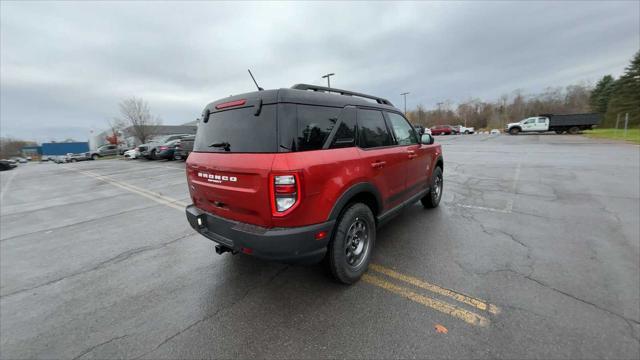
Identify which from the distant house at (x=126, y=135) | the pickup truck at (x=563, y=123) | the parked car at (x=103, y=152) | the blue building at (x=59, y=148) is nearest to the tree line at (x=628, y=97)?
the pickup truck at (x=563, y=123)

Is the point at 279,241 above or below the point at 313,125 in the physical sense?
below

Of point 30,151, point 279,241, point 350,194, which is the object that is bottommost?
point 279,241

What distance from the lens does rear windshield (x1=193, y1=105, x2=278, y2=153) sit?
234 cm

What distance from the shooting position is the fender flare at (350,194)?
2.49 metres

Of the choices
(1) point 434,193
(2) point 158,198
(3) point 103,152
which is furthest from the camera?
(3) point 103,152

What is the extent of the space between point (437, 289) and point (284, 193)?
74.9 inches

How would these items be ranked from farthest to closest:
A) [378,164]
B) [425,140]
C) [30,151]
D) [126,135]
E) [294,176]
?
[30,151] < [126,135] < [425,140] < [378,164] < [294,176]

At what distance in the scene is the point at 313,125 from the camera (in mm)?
2459

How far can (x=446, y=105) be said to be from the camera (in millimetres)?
72125

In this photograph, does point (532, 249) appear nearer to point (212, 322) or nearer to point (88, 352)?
point (212, 322)

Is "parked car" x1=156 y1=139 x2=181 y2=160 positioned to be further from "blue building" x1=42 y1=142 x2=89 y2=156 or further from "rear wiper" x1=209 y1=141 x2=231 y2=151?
"blue building" x1=42 y1=142 x2=89 y2=156

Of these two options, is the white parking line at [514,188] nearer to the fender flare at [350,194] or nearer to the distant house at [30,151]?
the fender flare at [350,194]

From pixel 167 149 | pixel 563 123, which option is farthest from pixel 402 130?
pixel 563 123

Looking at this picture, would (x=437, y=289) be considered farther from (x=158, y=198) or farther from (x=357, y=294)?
(x=158, y=198)
